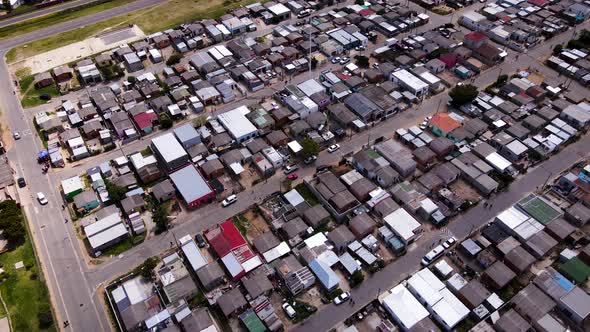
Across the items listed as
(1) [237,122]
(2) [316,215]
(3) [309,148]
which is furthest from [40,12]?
(2) [316,215]

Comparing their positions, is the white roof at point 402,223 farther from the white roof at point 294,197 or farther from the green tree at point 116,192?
the green tree at point 116,192

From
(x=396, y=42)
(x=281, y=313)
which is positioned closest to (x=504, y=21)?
(x=396, y=42)

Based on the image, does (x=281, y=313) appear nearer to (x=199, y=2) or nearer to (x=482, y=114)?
(x=482, y=114)

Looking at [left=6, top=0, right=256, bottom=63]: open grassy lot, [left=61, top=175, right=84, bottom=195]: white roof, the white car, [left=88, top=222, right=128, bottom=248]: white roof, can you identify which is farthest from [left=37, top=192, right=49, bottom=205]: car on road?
[left=6, top=0, right=256, bottom=63]: open grassy lot

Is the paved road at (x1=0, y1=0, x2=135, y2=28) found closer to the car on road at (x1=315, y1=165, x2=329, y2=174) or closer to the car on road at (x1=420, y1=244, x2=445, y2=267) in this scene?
the car on road at (x1=315, y1=165, x2=329, y2=174)

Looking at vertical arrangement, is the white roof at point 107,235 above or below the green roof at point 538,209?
below

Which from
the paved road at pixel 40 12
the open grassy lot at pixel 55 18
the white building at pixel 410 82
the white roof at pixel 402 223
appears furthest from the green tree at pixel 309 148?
the paved road at pixel 40 12
